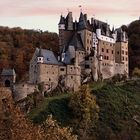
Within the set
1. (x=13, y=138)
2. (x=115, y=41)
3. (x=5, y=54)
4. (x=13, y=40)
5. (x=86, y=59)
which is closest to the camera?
(x=13, y=138)

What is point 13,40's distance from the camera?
123m

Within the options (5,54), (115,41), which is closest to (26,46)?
Result: (5,54)

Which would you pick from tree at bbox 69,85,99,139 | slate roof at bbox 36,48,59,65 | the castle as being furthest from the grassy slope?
slate roof at bbox 36,48,59,65

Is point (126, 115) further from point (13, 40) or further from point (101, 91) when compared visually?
point (13, 40)

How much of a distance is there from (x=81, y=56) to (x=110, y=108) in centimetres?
891

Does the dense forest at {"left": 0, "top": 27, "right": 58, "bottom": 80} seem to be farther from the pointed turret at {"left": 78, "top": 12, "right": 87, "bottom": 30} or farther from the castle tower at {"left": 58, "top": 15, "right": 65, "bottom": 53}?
the pointed turret at {"left": 78, "top": 12, "right": 87, "bottom": 30}

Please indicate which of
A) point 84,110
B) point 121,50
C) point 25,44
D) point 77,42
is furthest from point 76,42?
point 25,44

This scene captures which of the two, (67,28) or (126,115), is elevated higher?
(67,28)

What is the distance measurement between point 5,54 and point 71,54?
92.7 ft

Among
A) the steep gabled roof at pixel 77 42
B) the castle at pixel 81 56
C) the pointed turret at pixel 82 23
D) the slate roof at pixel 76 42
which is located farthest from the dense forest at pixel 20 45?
the steep gabled roof at pixel 77 42

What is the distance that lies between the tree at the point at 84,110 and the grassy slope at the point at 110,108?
1286mm

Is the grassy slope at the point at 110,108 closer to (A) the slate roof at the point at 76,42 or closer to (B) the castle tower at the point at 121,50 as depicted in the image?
(B) the castle tower at the point at 121,50

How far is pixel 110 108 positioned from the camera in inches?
3374

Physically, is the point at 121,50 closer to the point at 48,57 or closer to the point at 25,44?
the point at 48,57
